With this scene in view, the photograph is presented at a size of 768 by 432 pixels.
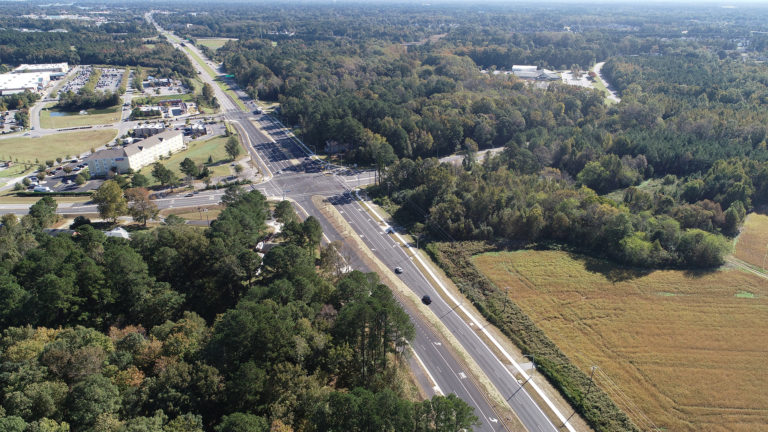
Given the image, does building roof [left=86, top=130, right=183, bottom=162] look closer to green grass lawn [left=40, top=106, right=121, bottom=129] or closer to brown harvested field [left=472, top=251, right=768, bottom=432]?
green grass lawn [left=40, top=106, right=121, bottom=129]

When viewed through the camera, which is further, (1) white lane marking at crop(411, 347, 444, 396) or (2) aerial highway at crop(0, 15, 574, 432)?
(1) white lane marking at crop(411, 347, 444, 396)

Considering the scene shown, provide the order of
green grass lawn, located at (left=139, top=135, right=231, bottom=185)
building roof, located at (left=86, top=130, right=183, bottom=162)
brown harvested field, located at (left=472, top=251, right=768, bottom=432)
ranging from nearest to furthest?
1. brown harvested field, located at (left=472, top=251, right=768, bottom=432)
2. building roof, located at (left=86, top=130, right=183, bottom=162)
3. green grass lawn, located at (left=139, top=135, right=231, bottom=185)

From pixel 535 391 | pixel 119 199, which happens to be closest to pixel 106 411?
pixel 535 391

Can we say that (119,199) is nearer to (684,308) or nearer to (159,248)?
(159,248)

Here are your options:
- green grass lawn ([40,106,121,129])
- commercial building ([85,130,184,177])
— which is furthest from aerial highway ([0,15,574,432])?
green grass lawn ([40,106,121,129])

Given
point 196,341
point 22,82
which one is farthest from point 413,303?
point 22,82

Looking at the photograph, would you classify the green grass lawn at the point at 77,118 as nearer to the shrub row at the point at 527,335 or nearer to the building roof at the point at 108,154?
the building roof at the point at 108,154
